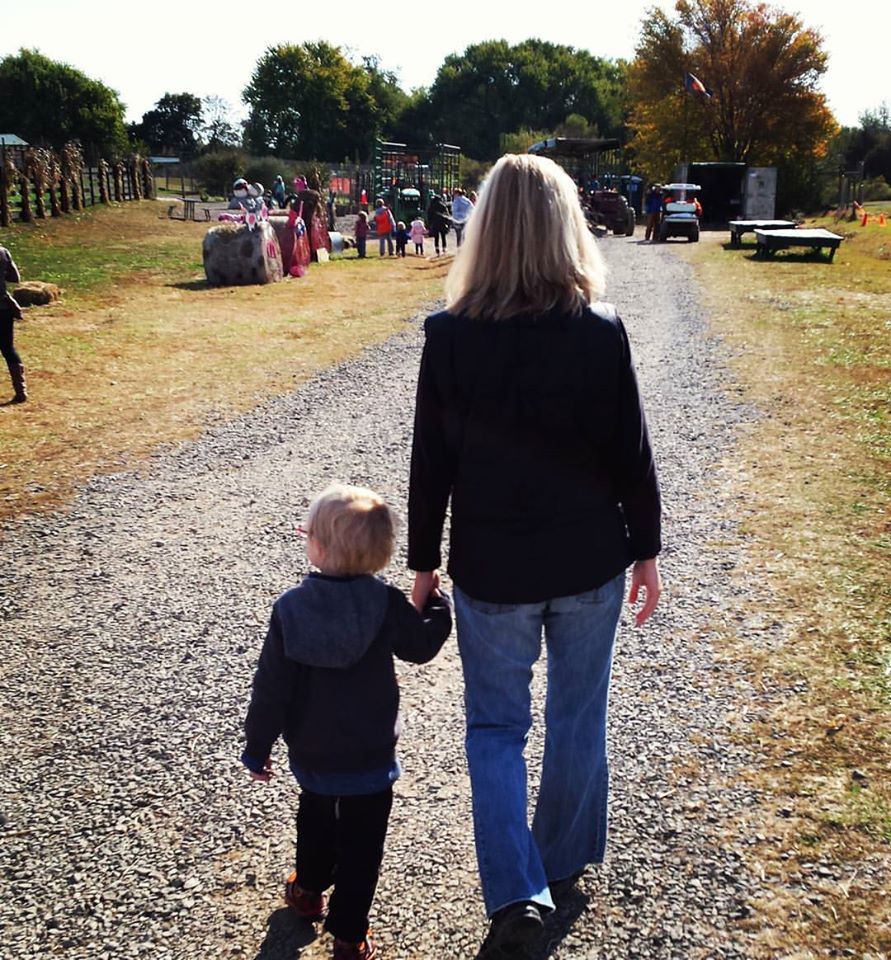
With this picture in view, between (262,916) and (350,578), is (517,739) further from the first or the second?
(262,916)

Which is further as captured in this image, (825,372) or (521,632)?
(825,372)

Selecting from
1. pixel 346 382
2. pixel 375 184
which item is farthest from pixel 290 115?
pixel 346 382

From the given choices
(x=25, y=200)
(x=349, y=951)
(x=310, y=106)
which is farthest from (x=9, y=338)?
(x=310, y=106)

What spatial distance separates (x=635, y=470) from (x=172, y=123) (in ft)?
344

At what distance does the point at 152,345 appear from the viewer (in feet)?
39.3

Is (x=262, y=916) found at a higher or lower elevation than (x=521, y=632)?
lower

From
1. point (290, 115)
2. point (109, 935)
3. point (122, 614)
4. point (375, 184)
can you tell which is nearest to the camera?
point (109, 935)

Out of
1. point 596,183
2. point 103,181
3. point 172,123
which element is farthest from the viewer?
point 172,123

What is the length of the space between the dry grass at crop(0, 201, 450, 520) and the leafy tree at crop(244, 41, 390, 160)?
225ft

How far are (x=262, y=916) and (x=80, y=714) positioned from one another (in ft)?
4.59

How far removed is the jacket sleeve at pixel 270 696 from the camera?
232 centimetres

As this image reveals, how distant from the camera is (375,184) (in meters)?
33.0

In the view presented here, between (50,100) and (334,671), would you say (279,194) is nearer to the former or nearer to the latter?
(334,671)

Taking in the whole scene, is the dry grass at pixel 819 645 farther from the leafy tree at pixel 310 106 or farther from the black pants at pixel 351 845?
the leafy tree at pixel 310 106
